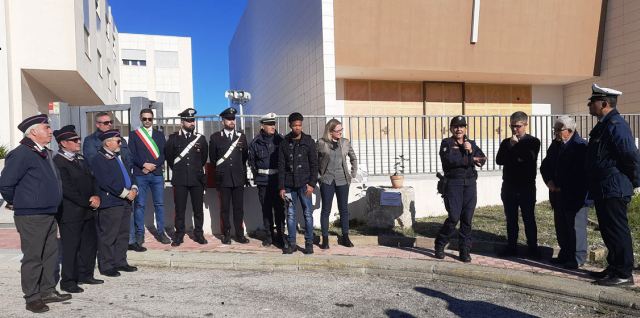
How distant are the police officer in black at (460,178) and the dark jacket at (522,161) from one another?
1.50ft

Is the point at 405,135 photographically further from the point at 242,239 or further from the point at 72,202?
the point at 72,202

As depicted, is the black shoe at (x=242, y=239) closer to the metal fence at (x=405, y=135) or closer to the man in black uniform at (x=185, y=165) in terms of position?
the man in black uniform at (x=185, y=165)

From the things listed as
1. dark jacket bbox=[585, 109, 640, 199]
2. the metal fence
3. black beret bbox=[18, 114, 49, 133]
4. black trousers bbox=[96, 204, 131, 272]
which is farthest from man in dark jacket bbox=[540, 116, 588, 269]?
black beret bbox=[18, 114, 49, 133]

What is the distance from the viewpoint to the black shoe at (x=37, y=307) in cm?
409

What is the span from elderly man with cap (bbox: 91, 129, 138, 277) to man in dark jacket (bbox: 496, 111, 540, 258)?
4680mm

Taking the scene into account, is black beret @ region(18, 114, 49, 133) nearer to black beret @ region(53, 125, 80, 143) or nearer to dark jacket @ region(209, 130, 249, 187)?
black beret @ region(53, 125, 80, 143)

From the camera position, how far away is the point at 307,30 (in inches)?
533

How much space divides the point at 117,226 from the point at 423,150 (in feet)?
20.2

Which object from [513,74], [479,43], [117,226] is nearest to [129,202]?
[117,226]

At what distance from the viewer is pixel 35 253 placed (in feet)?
13.8

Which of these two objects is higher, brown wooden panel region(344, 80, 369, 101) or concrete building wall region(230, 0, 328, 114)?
concrete building wall region(230, 0, 328, 114)

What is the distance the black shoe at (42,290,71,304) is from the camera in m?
4.31

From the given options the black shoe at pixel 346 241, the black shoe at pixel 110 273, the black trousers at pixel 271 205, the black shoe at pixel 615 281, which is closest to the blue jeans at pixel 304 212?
the black trousers at pixel 271 205

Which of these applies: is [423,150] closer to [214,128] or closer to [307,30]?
[214,128]
